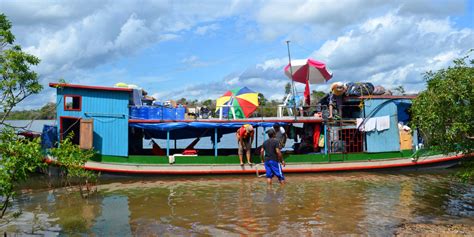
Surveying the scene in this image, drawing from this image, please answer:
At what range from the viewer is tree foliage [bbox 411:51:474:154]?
7.50 metres

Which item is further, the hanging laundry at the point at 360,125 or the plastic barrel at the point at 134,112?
the hanging laundry at the point at 360,125

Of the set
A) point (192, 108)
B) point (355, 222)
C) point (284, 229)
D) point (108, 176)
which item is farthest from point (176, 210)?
point (192, 108)

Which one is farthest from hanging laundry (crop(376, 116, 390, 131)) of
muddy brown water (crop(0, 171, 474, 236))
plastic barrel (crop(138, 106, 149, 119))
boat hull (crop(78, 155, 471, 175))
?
plastic barrel (crop(138, 106, 149, 119))

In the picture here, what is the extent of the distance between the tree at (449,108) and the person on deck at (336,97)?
6.98m

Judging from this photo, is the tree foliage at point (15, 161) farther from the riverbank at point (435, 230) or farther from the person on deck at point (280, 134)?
the person on deck at point (280, 134)

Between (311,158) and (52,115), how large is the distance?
982 cm

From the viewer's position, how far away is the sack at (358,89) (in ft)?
52.0

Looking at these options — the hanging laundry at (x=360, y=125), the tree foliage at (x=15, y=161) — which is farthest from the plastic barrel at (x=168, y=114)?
the tree foliage at (x=15, y=161)

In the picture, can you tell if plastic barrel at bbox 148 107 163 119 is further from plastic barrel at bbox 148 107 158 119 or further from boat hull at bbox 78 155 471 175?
boat hull at bbox 78 155 471 175

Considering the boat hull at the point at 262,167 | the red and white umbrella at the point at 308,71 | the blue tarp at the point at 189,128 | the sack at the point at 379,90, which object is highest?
the red and white umbrella at the point at 308,71

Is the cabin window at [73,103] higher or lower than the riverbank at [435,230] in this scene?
higher

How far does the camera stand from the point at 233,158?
15203 mm

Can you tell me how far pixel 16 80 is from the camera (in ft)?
25.2

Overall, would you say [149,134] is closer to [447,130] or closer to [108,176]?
[108,176]
